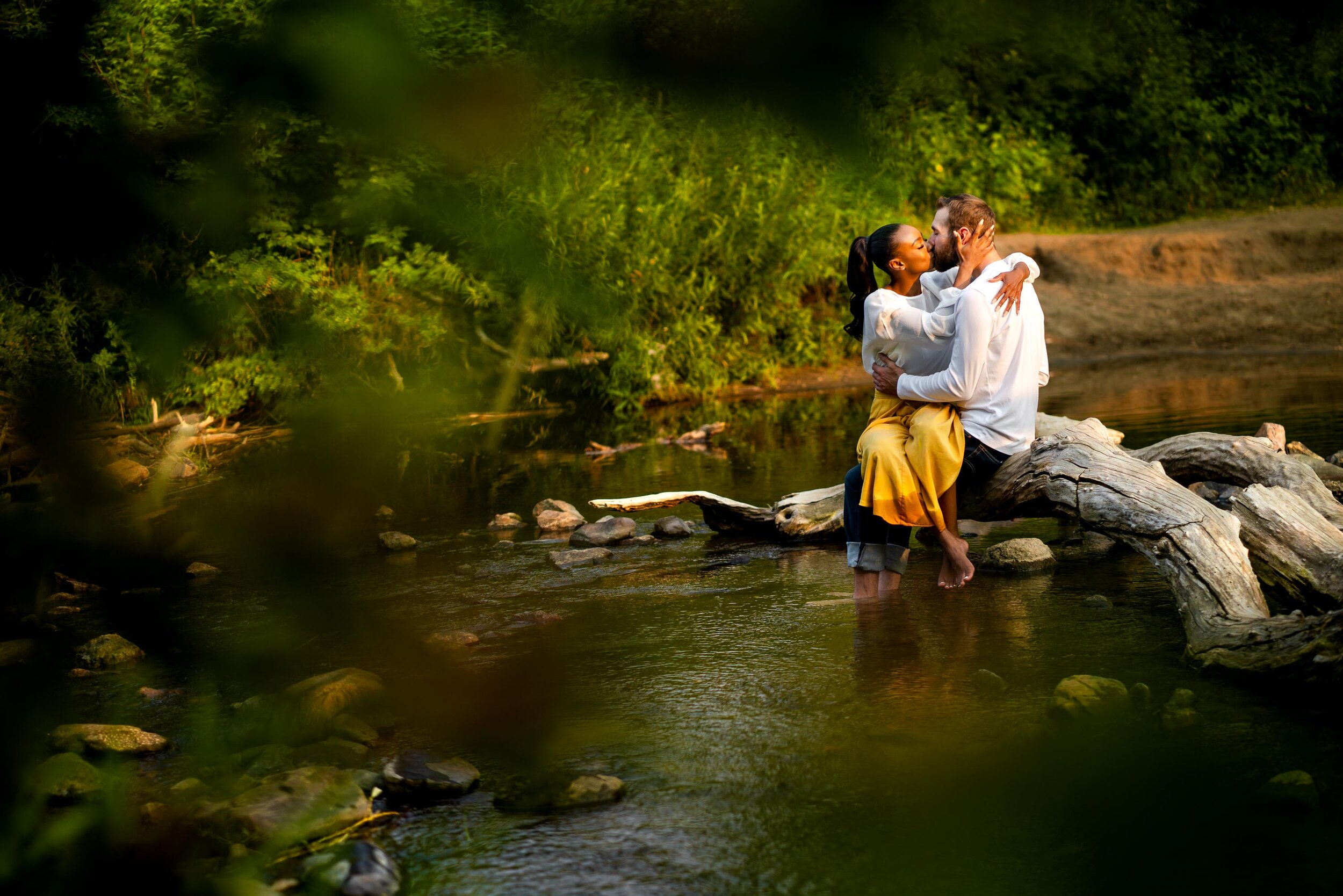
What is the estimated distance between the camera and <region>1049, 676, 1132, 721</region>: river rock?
3.45m

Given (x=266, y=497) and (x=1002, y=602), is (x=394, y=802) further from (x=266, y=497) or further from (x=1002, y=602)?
(x=266, y=497)

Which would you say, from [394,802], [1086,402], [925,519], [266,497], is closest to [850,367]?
[1086,402]

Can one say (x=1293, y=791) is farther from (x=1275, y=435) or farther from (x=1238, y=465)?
(x=1275, y=435)

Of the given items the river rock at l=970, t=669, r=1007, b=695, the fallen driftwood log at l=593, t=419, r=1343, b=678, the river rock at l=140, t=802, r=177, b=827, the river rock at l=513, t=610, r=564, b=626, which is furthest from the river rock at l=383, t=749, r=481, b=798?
the fallen driftwood log at l=593, t=419, r=1343, b=678

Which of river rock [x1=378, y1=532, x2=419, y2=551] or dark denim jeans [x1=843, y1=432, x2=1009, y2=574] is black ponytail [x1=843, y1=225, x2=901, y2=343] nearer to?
dark denim jeans [x1=843, y1=432, x2=1009, y2=574]

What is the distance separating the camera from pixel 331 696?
3.92 meters

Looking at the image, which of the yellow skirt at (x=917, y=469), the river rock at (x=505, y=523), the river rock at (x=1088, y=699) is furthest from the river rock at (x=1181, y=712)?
the river rock at (x=505, y=523)

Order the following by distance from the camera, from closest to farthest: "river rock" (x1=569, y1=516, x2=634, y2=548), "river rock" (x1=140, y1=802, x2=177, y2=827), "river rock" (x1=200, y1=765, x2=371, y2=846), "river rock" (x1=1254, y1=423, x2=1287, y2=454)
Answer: "river rock" (x1=200, y1=765, x2=371, y2=846)
"river rock" (x1=140, y1=802, x2=177, y2=827)
"river rock" (x1=1254, y1=423, x2=1287, y2=454)
"river rock" (x1=569, y1=516, x2=634, y2=548)

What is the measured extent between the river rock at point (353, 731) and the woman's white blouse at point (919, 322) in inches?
88.0

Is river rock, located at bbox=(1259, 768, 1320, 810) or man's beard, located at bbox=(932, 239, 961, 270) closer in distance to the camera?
river rock, located at bbox=(1259, 768, 1320, 810)

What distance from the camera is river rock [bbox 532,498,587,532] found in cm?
689

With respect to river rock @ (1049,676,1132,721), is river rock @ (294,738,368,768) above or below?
below

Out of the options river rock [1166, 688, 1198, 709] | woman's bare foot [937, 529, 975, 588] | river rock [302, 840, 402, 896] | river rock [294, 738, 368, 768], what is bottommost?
river rock [294, 738, 368, 768]

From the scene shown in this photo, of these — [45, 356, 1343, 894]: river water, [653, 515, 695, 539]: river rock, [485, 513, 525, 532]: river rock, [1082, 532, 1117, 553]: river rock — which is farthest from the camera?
[485, 513, 525, 532]: river rock
